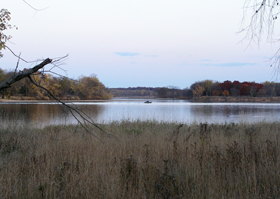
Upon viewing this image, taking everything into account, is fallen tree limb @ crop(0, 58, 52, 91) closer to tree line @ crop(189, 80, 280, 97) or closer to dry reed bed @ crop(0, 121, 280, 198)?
dry reed bed @ crop(0, 121, 280, 198)

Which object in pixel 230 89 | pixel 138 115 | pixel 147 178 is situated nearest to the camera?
pixel 147 178

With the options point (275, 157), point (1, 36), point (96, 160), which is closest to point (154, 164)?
point (96, 160)

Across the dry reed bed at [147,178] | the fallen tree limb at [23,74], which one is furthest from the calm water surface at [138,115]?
the fallen tree limb at [23,74]

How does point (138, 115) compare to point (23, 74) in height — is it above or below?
below

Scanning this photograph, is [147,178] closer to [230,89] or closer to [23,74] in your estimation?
[23,74]

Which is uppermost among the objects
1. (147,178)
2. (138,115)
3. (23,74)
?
(23,74)

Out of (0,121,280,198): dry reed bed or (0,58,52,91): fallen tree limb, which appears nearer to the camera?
(0,58,52,91): fallen tree limb

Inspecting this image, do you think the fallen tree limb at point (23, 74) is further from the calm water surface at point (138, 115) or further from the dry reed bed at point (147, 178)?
the calm water surface at point (138, 115)


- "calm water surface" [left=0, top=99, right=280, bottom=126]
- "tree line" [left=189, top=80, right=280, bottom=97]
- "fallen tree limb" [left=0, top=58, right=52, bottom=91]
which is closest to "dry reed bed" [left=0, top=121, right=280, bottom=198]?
"calm water surface" [left=0, top=99, right=280, bottom=126]

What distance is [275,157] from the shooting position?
5.28 m

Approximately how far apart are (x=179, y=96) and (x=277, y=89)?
47.6 metres

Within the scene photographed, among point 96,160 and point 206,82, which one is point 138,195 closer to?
point 96,160

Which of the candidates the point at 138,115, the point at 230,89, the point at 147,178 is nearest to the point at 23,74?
the point at 147,178

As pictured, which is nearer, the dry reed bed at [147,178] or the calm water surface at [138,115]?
the dry reed bed at [147,178]
